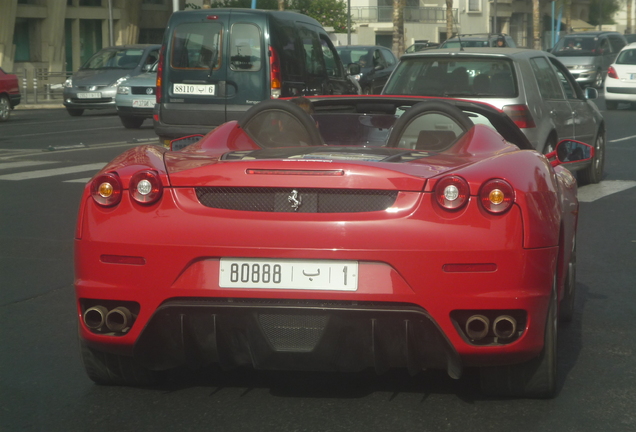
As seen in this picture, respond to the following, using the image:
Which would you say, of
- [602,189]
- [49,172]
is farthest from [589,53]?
[49,172]

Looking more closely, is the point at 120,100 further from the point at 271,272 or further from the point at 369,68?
the point at 271,272

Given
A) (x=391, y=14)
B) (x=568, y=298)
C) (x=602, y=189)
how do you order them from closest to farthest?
(x=568, y=298)
(x=602, y=189)
(x=391, y=14)

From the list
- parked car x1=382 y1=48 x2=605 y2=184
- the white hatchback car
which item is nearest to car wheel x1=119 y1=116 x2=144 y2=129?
the white hatchback car

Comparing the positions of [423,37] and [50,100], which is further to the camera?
[423,37]

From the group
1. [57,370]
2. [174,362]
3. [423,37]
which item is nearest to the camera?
[174,362]

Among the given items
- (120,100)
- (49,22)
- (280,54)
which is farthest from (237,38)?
(49,22)

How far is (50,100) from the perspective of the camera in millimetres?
36062

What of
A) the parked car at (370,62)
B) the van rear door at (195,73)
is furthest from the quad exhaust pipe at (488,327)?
the parked car at (370,62)

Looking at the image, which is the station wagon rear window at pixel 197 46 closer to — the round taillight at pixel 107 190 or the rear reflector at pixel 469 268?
the round taillight at pixel 107 190

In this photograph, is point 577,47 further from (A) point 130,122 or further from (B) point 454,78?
(B) point 454,78

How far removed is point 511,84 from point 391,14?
76.9m

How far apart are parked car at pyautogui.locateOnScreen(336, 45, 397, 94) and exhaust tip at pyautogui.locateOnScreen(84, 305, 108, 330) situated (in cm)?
2308

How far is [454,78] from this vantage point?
11.1m

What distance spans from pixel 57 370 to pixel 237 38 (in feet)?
34.6
